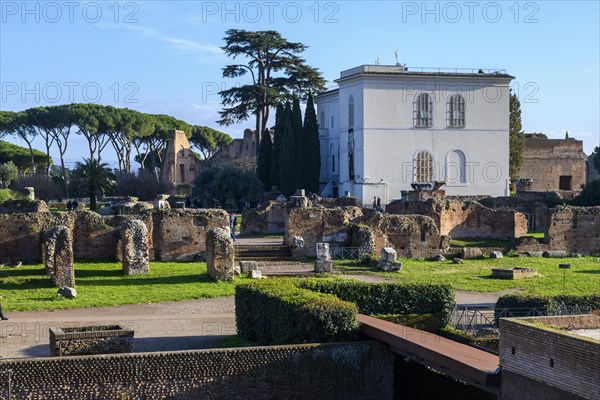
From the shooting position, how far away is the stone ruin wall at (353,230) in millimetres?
35844

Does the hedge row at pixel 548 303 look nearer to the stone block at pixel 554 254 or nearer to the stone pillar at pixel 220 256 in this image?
the stone pillar at pixel 220 256

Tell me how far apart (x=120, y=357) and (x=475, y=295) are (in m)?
13.4

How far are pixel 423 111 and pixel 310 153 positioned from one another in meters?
7.56

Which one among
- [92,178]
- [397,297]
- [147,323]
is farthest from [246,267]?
[92,178]

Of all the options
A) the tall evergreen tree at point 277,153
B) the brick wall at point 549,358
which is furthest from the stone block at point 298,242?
the tall evergreen tree at point 277,153

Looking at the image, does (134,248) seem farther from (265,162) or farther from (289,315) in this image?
(265,162)

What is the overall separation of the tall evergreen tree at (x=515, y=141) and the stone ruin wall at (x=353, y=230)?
1348 inches

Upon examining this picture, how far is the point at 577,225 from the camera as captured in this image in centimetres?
3838

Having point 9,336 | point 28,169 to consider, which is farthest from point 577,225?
point 28,169

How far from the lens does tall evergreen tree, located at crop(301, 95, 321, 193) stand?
60.6 meters

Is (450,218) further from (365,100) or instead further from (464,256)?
(365,100)

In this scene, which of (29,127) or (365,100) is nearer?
(365,100)

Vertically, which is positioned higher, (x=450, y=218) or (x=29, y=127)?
(x=29, y=127)

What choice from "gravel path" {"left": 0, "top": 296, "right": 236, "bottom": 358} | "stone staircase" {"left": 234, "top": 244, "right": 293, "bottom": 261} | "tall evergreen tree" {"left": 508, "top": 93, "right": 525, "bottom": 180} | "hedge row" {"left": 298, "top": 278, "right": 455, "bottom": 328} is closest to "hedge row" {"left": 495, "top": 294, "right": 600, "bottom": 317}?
"hedge row" {"left": 298, "top": 278, "right": 455, "bottom": 328}
